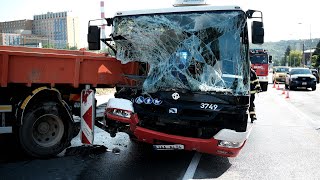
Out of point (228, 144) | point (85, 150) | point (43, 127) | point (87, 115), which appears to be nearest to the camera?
point (228, 144)

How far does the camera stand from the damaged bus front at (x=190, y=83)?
534 cm

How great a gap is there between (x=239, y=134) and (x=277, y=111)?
30.1ft

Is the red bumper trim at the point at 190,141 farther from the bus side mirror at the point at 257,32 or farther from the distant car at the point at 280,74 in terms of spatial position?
the distant car at the point at 280,74

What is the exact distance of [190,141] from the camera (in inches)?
209

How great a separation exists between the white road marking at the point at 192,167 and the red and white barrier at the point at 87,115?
177 centimetres

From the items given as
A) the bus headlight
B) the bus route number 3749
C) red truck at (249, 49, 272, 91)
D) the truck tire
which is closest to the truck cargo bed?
the truck tire

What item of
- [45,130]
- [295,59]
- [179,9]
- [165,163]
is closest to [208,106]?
[165,163]

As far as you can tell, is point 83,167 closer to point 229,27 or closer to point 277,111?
point 229,27

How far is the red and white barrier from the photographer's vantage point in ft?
20.8

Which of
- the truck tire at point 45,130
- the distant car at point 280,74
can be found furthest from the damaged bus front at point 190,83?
the distant car at point 280,74

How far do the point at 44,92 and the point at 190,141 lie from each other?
8.60 ft

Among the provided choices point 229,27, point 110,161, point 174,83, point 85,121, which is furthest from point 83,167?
point 229,27

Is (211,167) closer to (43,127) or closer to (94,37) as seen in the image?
(43,127)

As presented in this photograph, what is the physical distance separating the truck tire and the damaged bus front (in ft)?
3.13
